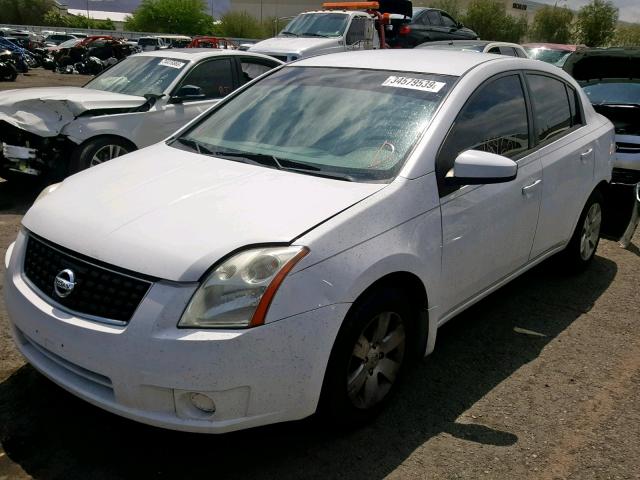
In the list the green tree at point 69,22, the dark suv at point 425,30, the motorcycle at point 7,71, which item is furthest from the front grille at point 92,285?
the green tree at point 69,22

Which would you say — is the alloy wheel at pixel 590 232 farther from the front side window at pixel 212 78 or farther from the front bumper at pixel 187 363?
the front side window at pixel 212 78

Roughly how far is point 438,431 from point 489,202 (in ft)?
4.10

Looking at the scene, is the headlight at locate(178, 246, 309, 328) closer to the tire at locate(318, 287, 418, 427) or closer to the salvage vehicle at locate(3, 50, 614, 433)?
the salvage vehicle at locate(3, 50, 614, 433)

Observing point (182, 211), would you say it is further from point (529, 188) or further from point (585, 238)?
point (585, 238)

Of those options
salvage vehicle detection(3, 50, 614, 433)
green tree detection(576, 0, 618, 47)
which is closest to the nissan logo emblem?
salvage vehicle detection(3, 50, 614, 433)

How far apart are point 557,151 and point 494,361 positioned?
1.48 m

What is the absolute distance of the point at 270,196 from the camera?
9.58ft

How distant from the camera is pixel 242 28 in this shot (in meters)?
74.8

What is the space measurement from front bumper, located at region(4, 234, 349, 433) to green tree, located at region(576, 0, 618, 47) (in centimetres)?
5105

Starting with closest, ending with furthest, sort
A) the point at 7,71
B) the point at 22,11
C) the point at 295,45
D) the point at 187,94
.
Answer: the point at 187,94 → the point at 295,45 → the point at 7,71 → the point at 22,11

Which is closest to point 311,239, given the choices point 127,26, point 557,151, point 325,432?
point 325,432

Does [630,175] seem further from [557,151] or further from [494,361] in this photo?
[494,361]

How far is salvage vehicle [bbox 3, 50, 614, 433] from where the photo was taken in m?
2.46

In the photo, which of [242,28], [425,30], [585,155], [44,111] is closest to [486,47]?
[425,30]
